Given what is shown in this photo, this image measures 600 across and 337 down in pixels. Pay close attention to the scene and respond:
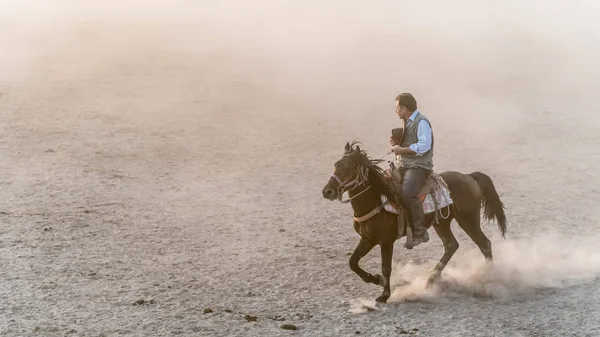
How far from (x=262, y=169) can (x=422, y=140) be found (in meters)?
7.87

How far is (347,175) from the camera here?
9.31 m

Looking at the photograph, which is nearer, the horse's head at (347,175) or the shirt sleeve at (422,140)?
the horse's head at (347,175)

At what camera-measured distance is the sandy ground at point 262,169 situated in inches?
367

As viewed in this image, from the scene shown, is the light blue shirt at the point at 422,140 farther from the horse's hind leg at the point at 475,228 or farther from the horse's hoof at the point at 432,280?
the horse's hoof at the point at 432,280

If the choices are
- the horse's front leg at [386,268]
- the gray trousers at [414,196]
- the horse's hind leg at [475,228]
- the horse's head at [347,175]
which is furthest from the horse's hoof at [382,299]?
the horse's hind leg at [475,228]

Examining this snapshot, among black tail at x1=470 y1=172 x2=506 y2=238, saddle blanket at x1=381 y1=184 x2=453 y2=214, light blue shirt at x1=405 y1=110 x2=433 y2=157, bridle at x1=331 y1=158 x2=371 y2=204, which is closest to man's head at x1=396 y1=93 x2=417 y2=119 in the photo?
light blue shirt at x1=405 y1=110 x2=433 y2=157

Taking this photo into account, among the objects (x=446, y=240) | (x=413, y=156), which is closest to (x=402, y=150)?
(x=413, y=156)

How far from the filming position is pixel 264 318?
899 centimetres

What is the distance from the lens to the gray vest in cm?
983

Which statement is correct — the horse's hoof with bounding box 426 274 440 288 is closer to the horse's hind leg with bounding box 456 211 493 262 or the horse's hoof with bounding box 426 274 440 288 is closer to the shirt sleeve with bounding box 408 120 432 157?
the horse's hind leg with bounding box 456 211 493 262

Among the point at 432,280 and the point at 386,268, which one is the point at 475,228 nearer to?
the point at 432,280

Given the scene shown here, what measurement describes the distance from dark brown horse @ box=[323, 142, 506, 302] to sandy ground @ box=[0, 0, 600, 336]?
415 mm

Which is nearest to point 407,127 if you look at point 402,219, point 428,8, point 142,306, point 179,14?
point 402,219

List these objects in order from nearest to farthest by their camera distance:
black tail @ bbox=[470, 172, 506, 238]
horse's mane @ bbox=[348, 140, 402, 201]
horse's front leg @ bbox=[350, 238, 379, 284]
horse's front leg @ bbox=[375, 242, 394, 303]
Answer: horse's mane @ bbox=[348, 140, 402, 201]
horse's front leg @ bbox=[375, 242, 394, 303]
horse's front leg @ bbox=[350, 238, 379, 284]
black tail @ bbox=[470, 172, 506, 238]
